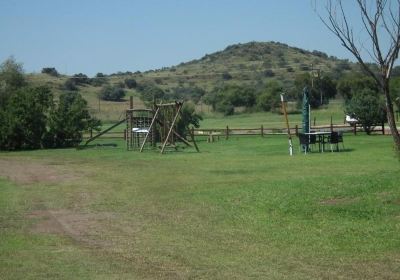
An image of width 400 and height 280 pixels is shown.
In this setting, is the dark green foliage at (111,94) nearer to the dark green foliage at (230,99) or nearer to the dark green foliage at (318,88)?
the dark green foliage at (230,99)

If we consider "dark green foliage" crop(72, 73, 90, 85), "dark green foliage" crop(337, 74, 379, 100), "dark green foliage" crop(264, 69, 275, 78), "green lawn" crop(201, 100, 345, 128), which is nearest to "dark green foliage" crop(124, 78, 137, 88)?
"dark green foliage" crop(72, 73, 90, 85)

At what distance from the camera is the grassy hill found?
397 ft

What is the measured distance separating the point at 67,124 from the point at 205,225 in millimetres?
A: 36486

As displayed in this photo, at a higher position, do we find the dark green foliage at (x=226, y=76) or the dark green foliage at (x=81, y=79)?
the dark green foliage at (x=226, y=76)

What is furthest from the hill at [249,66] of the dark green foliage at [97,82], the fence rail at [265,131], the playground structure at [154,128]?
the playground structure at [154,128]

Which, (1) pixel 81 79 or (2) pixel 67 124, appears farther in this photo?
(1) pixel 81 79

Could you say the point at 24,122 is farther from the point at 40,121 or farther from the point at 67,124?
the point at 67,124

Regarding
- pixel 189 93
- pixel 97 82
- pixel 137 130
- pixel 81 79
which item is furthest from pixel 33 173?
pixel 97 82

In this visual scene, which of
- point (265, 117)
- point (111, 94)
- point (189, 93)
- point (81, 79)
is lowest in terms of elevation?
point (265, 117)

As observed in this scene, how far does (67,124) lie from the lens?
158 ft

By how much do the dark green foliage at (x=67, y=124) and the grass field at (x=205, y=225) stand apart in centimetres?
2432

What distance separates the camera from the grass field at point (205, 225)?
362 inches

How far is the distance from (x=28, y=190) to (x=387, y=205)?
10732mm

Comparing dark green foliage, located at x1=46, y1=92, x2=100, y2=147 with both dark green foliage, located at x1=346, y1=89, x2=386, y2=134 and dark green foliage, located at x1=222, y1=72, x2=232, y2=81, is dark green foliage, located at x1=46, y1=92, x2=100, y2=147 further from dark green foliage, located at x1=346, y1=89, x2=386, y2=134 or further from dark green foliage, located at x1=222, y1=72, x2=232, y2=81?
dark green foliage, located at x1=222, y1=72, x2=232, y2=81
